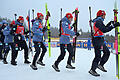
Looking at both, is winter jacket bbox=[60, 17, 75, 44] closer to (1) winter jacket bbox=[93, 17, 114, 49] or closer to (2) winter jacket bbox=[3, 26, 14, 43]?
(1) winter jacket bbox=[93, 17, 114, 49]

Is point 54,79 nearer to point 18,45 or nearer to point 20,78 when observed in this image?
point 20,78

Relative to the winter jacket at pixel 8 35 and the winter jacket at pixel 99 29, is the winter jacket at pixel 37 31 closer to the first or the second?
the winter jacket at pixel 8 35

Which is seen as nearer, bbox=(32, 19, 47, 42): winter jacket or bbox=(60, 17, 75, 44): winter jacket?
bbox=(60, 17, 75, 44): winter jacket

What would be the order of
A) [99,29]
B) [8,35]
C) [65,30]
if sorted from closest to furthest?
[99,29] → [65,30] → [8,35]

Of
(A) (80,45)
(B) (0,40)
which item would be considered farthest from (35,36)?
(A) (80,45)

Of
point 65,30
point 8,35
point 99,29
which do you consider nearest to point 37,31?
point 65,30

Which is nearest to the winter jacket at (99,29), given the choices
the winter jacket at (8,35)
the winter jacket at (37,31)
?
the winter jacket at (37,31)

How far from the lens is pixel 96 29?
4.07 m

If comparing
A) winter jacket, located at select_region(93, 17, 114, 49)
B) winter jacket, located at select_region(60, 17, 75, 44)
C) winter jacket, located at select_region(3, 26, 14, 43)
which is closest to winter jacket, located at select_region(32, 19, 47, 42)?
winter jacket, located at select_region(60, 17, 75, 44)

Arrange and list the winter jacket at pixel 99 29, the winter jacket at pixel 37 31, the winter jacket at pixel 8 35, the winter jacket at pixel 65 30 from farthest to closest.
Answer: the winter jacket at pixel 8 35 → the winter jacket at pixel 37 31 → the winter jacket at pixel 65 30 → the winter jacket at pixel 99 29

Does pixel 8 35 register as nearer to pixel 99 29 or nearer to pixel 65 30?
pixel 65 30

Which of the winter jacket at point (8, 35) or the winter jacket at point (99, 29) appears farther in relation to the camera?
the winter jacket at point (8, 35)

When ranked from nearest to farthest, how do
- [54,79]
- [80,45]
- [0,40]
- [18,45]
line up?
1. [54,79]
2. [18,45]
3. [0,40]
4. [80,45]

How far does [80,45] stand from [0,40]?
16.5 metres
